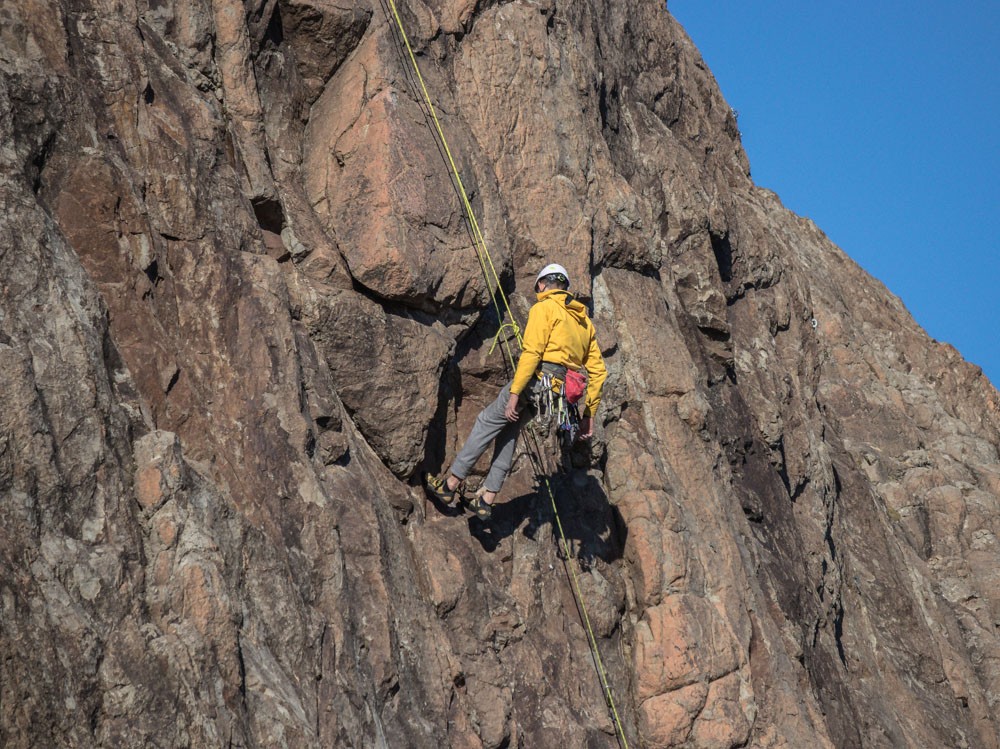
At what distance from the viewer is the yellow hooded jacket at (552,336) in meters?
11.9

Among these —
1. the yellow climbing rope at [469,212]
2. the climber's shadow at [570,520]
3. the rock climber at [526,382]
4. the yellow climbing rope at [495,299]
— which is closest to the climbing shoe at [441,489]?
the rock climber at [526,382]

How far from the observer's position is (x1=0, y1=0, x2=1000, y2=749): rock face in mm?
8359

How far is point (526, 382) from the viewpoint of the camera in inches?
466

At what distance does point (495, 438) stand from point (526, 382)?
866 mm

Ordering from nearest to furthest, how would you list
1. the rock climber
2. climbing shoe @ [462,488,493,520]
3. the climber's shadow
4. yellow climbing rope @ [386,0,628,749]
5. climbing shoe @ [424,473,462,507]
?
the rock climber → climbing shoe @ [424,473,462,507] → climbing shoe @ [462,488,493,520] → the climber's shadow → yellow climbing rope @ [386,0,628,749]

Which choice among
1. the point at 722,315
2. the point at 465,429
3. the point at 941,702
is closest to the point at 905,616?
the point at 941,702

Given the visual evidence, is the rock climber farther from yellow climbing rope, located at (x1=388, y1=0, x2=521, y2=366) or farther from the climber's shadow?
yellow climbing rope, located at (x1=388, y1=0, x2=521, y2=366)

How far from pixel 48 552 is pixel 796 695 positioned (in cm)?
1056

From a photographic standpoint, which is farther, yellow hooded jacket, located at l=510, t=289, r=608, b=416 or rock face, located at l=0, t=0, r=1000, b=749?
yellow hooded jacket, located at l=510, t=289, r=608, b=416

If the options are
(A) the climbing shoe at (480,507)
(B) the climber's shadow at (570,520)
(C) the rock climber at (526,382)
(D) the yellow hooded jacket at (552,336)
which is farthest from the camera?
(B) the climber's shadow at (570,520)

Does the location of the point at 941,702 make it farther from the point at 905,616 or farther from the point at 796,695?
→ the point at 796,695

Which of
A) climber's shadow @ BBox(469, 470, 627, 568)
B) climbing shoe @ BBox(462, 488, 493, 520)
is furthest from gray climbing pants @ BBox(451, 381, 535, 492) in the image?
climber's shadow @ BBox(469, 470, 627, 568)

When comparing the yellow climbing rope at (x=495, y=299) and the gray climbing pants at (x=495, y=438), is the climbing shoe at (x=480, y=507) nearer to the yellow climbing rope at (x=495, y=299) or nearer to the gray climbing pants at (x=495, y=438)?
the gray climbing pants at (x=495, y=438)

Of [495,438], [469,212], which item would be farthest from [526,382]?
[469,212]
